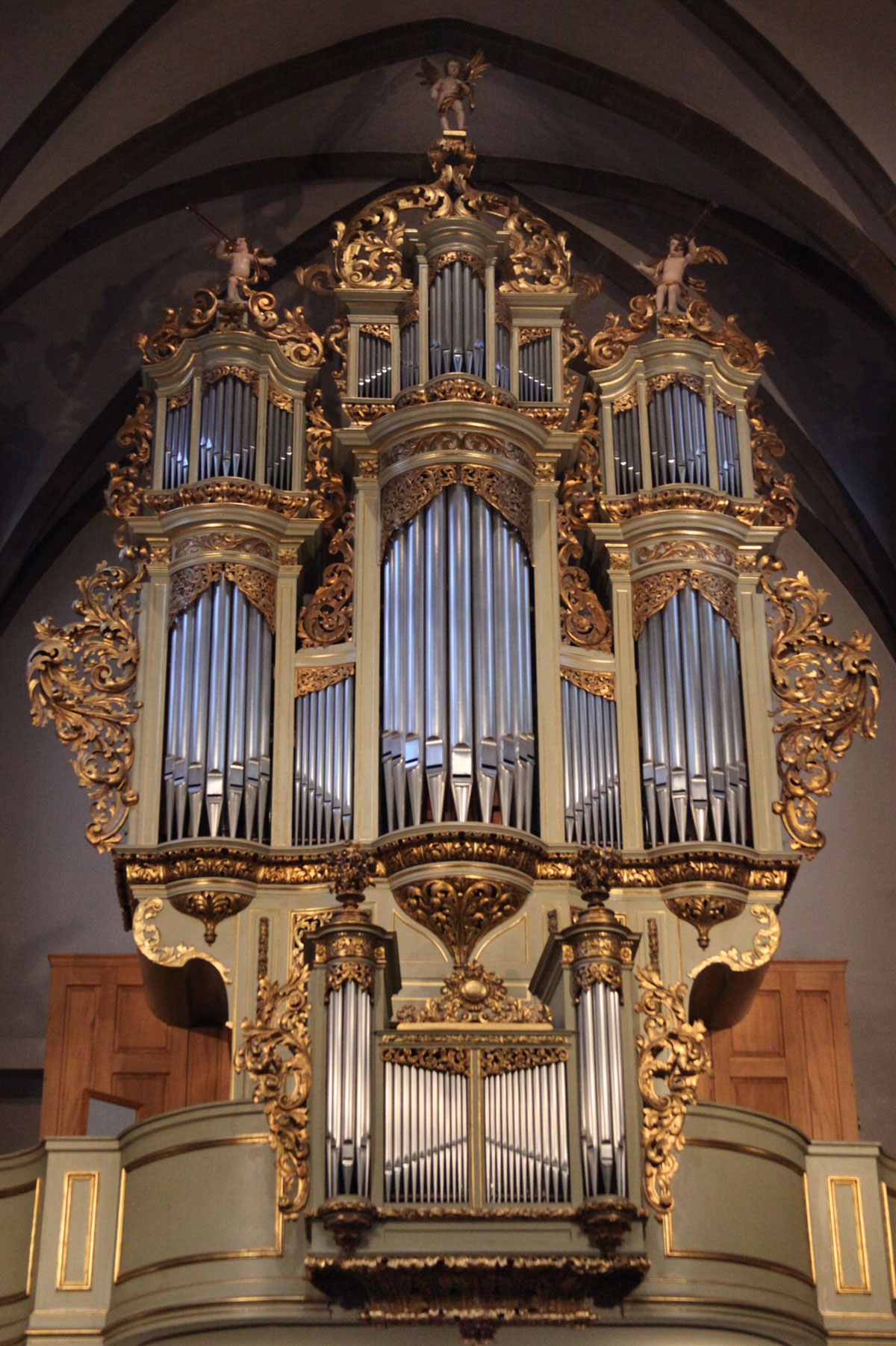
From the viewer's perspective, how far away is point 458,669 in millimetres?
12891

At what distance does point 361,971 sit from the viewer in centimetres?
1085

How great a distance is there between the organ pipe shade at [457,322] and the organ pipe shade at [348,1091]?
4.95 meters

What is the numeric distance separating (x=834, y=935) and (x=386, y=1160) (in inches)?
278

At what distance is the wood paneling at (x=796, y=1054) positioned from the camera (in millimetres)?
14531

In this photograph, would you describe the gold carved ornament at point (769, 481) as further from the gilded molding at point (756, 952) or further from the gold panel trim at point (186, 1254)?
the gold panel trim at point (186, 1254)

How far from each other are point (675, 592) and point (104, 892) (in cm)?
573

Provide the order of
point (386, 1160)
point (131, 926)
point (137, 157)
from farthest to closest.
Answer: point (137, 157) < point (131, 926) < point (386, 1160)

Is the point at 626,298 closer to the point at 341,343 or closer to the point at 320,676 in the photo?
the point at 341,343

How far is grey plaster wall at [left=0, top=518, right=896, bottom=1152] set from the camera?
16.2 metres

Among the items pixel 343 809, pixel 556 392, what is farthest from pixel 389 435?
pixel 343 809

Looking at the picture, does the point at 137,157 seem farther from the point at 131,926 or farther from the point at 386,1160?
the point at 386,1160

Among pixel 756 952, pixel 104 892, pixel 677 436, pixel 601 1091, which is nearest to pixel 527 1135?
pixel 601 1091

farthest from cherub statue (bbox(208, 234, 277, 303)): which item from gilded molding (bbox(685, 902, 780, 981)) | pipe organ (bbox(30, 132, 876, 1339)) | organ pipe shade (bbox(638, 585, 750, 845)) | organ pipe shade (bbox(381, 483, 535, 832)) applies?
gilded molding (bbox(685, 902, 780, 981))

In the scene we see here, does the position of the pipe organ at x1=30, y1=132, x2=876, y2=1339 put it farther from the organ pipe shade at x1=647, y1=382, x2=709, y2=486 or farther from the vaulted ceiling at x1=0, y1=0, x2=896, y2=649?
the vaulted ceiling at x1=0, y1=0, x2=896, y2=649
